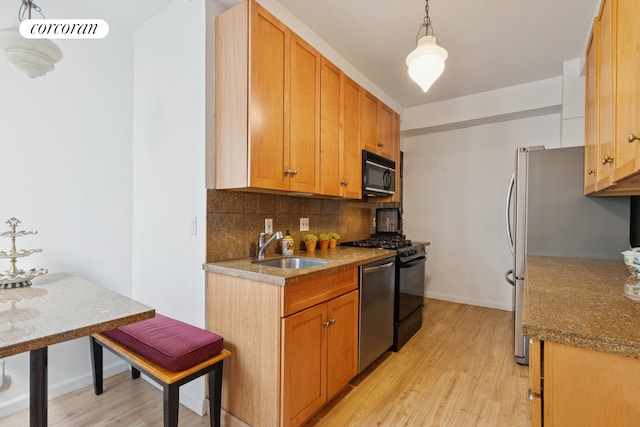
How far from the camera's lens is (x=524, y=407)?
76.0 inches

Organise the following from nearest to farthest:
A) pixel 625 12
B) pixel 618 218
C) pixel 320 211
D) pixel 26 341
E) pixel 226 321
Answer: pixel 26 341, pixel 625 12, pixel 226 321, pixel 618 218, pixel 320 211

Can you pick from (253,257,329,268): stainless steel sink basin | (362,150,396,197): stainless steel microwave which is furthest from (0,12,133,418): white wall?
(362,150,396,197): stainless steel microwave

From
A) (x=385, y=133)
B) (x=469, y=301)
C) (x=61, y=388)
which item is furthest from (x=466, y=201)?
(x=61, y=388)

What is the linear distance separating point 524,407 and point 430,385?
57cm

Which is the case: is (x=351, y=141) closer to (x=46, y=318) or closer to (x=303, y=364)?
(x=303, y=364)

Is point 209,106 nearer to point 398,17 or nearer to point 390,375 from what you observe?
point 398,17

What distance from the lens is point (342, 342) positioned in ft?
6.47

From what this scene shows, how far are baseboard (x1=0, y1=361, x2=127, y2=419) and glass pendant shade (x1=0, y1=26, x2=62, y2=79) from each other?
190 centimetres

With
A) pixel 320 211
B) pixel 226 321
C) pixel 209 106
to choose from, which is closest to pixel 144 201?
pixel 209 106

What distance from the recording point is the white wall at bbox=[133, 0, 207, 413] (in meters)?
1.88

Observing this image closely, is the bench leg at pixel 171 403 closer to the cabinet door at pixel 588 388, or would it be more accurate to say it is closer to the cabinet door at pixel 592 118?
→ the cabinet door at pixel 588 388

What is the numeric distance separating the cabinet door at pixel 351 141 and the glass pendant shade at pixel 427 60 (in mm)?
803

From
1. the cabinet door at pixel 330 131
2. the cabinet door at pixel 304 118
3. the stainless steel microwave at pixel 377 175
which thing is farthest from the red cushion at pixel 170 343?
the stainless steel microwave at pixel 377 175

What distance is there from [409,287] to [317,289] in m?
1.40
